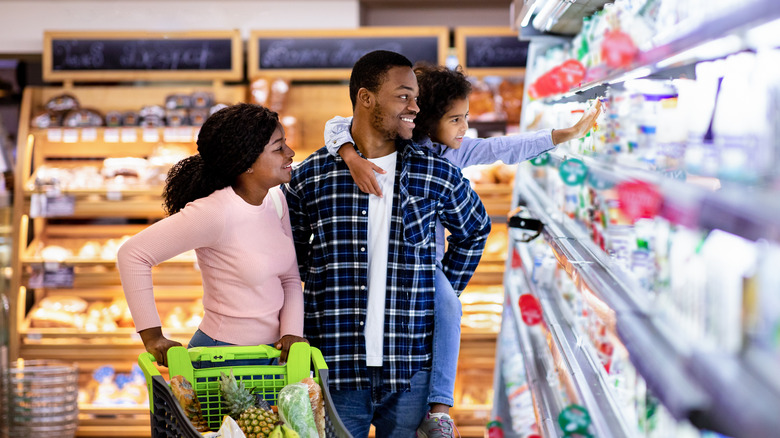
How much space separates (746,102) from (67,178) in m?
4.57

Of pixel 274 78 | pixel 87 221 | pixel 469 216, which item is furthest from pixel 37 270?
pixel 469 216

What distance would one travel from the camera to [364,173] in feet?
6.76

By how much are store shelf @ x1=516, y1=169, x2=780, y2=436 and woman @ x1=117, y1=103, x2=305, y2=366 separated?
854 mm

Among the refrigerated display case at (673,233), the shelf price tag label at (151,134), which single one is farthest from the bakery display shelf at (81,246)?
the refrigerated display case at (673,233)

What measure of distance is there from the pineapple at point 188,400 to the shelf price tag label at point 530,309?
4.74 ft

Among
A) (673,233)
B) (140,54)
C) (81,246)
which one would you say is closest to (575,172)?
(673,233)

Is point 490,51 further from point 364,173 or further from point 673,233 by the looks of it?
point 673,233

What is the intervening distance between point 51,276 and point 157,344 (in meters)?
3.22

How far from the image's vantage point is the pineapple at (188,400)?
176 cm

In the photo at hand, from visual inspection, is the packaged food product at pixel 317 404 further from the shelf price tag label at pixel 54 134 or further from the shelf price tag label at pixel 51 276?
the shelf price tag label at pixel 54 134

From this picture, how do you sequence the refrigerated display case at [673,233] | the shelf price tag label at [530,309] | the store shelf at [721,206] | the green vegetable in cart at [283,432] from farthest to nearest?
the shelf price tag label at [530,309] → the green vegetable in cart at [283,432] → the refrigerated display case at [673,233] → the store shelf at [721,206]

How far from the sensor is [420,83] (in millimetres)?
2496

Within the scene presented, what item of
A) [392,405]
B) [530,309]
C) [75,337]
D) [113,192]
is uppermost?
[113,192]

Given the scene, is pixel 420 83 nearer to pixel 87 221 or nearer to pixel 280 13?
pixel 280 13
